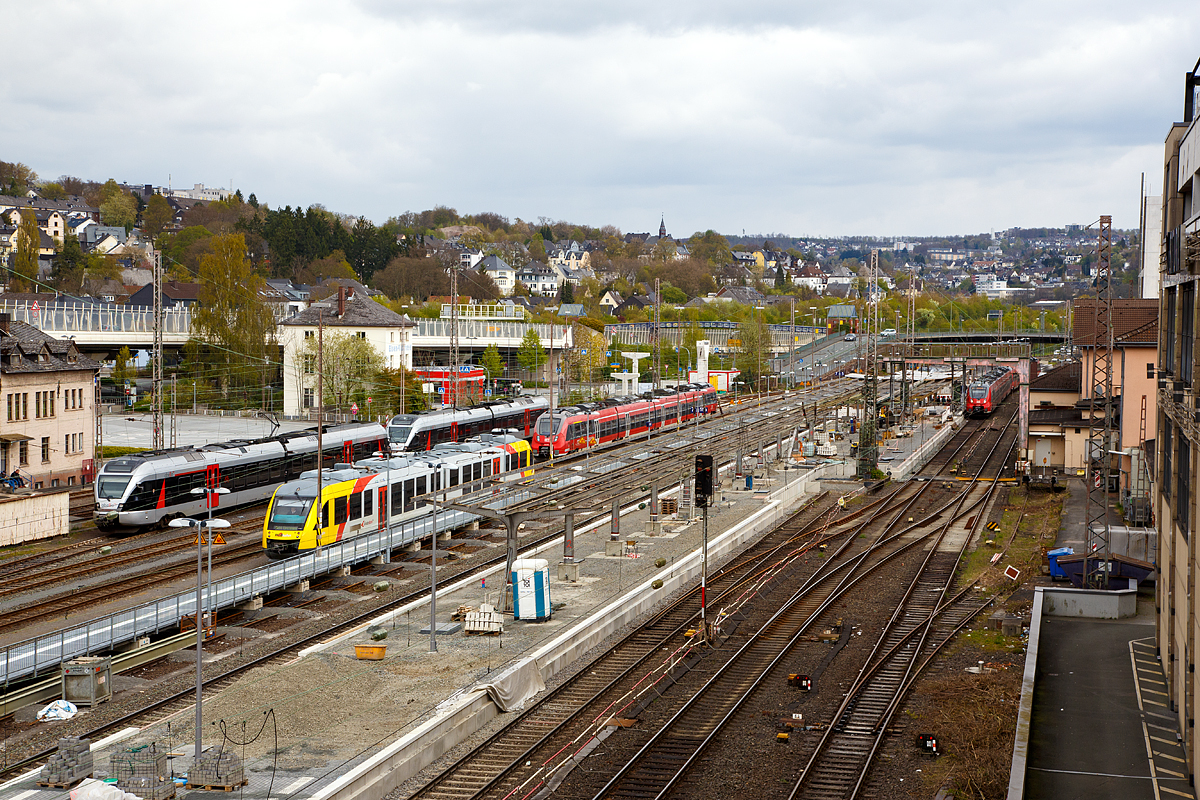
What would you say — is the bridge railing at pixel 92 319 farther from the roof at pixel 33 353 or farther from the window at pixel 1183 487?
the window at pixel 1183 487

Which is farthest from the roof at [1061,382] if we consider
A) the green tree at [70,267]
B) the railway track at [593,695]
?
the green tree at [70,267]

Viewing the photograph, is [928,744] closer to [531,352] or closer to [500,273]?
[531,352]

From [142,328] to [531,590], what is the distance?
64783 millimetres

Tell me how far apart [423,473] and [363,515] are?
10.5ft

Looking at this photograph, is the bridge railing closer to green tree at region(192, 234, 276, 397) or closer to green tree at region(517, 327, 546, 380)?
green tree at region(192, 234, 276, 397)

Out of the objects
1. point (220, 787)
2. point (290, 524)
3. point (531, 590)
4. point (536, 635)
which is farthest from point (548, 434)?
point (220, 787)

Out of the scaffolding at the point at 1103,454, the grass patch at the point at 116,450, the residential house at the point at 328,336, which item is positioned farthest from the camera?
the residential house at the point at 328,336

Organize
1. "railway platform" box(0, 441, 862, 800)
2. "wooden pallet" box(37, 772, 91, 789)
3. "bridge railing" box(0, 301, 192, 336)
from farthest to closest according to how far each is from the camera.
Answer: "bridge railing" box(0, 301, 192, 336) → "railway platform" box(0, 441, 862, 800) → "wooden pallet" box(37, 772, 91, 789)

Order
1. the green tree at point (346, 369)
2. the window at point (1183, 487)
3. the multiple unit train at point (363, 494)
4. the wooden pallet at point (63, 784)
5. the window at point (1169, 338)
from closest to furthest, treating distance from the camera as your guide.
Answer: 1. the wooden pallet at point (63, 784)
2. the window at point (1183, 487)
3. the window at point (1169, 338)
4. the multiple unit train at point (363, 494)
5. the green tree at point (346, 369)

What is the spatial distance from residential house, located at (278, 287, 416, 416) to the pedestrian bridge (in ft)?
20.5

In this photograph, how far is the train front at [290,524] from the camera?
1161 inches

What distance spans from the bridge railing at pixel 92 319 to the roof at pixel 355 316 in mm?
8234

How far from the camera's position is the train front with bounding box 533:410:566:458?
1876 inches

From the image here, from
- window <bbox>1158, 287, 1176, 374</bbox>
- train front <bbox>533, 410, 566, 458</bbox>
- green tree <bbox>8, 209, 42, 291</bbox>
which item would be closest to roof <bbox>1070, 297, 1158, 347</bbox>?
window <bbox>1158, 287, 1176, 374</bbox>
